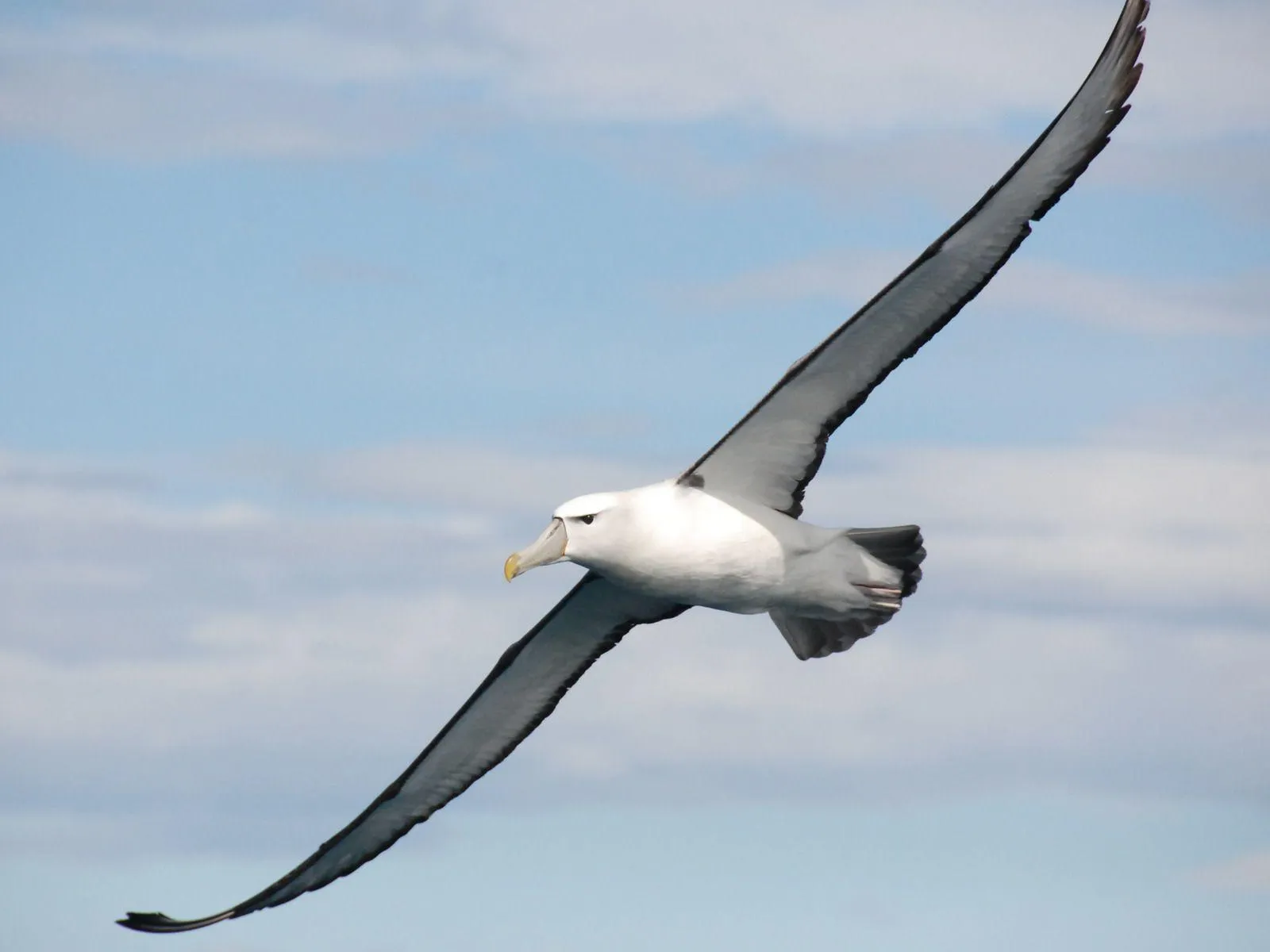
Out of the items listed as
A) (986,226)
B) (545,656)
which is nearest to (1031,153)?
(986,226)

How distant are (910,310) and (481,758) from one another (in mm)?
5104

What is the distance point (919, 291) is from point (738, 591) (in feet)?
7.64

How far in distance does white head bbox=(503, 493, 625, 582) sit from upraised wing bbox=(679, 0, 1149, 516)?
77 centimetres

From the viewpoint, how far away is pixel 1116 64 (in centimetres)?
1327

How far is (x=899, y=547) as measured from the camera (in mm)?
14984

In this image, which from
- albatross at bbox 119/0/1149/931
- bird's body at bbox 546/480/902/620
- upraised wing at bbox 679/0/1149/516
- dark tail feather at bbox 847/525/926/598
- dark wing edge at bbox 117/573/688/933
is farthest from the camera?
dark wing edge at bbox 117/573/688/933

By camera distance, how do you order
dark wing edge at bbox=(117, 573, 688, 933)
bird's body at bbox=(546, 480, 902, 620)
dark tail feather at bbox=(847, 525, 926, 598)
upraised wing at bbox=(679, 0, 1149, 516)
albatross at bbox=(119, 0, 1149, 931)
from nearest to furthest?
1. upraised wing at bbox=(679, 0, 1149, 516)
2. albatross at bbox=(119, 0, 1149, 931)
3. bird's body at bbox=(546, 480, 902, 620)
4. dark tail feather at bbox=(847, 525, 926, 598)
5. dark wing edge at bbox=(117, 573, 688, 933)

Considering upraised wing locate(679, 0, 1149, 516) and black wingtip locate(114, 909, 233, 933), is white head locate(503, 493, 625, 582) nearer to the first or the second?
upraised wing locate(679, 0, 1149, 516)

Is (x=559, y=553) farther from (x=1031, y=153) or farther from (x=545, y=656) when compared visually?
(x=1031, y=153)

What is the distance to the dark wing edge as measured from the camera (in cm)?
1595

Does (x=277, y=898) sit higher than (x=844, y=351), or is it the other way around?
(x=844, y=351)

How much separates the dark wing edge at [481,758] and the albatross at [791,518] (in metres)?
0.02

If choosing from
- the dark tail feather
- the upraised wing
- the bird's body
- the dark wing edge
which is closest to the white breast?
the bird's body

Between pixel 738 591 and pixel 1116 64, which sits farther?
pixel 738 591
